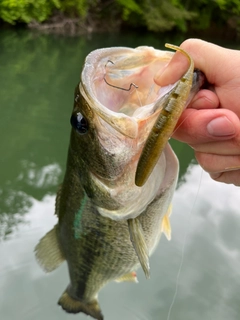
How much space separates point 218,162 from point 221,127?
27 cm

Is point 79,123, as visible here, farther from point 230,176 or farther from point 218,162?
point 230,176

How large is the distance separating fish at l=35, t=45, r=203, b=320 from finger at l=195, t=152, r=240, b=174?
0.12 m

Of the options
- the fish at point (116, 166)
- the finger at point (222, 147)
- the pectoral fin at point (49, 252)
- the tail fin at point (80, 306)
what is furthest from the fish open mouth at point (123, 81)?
the tail fin at point (80, 306)

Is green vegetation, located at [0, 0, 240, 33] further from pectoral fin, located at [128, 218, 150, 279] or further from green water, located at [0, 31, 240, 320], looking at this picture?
pectoral fin, located at [128, 218, 150, 279]

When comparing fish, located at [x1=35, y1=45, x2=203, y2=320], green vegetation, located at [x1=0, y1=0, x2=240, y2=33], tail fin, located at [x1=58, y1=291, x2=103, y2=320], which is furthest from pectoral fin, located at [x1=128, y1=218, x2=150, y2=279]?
green vegetation, located at [x1=0, y1=0, x2=240, y2=33]

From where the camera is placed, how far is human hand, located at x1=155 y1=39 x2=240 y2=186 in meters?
1.22

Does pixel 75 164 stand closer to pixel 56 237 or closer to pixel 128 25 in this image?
pixel 56 237

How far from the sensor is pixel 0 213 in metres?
3.99

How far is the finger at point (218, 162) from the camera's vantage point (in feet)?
4.73

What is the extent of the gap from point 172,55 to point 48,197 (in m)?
3.22

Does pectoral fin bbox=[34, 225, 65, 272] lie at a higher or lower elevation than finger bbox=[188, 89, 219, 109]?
lower

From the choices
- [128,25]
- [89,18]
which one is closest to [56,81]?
[89,18]

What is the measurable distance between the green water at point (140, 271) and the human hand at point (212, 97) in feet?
2.40

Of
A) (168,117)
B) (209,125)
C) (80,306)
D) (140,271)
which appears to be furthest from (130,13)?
(168,117)
